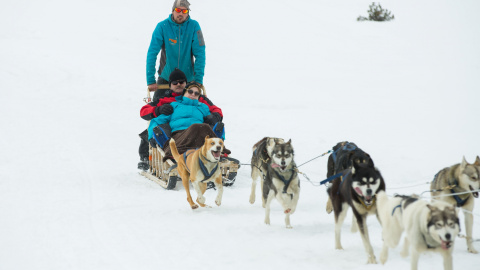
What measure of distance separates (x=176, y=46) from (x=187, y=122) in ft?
4.31

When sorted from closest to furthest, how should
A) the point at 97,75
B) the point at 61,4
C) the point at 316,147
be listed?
the point at 316,147 < the point at 97,75 < the point at 61,4

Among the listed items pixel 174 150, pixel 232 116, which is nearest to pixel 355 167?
pixel 174 150

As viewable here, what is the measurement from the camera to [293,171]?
5.02 metres

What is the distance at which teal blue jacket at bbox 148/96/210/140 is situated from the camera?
6898 millimetres

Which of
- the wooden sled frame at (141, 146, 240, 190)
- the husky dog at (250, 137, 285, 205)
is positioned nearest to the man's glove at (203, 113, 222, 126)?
the wooden sled frame at (141, 146, 240, 190)

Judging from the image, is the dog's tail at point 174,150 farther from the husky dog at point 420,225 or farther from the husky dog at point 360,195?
the husky dog at point 420,225

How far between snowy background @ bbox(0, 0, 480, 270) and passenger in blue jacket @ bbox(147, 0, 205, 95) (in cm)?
155

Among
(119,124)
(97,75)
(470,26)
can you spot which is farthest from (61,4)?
(470,26)

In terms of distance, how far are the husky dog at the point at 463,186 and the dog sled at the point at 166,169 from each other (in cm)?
268

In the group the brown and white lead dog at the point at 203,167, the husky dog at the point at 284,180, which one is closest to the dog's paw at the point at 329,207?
the husky dog at the point at 284,180

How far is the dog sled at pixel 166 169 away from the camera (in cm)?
657

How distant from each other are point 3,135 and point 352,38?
12.0m

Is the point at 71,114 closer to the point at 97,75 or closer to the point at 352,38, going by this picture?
the point at 97,75

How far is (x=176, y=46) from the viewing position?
7.63 m
